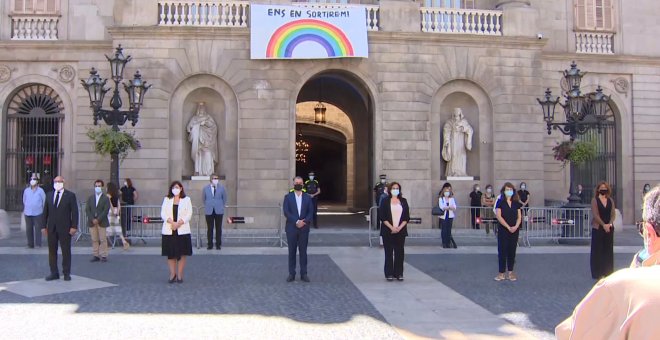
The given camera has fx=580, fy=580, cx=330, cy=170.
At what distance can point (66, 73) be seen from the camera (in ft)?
69.7

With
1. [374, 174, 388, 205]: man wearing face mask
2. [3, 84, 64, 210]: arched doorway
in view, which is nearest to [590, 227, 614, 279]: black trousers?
[374, 174, 388, 205]: man wearing face mask

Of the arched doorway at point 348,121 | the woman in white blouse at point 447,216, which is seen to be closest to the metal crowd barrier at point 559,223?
the woman in white blouse at point 447,216

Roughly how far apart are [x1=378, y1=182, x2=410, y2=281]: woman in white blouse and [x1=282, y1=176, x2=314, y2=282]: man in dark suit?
4.60ft

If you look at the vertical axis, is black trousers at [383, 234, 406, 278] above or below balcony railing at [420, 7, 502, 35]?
below

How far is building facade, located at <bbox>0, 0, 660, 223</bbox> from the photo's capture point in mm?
19453

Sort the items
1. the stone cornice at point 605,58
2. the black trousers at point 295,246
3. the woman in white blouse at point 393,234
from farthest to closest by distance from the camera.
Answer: the stone cornice at point 605,58, the woman in white blouse at point 393,234, the black trousers at point 295,246

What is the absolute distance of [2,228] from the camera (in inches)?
689

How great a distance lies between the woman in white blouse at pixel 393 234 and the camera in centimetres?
1069

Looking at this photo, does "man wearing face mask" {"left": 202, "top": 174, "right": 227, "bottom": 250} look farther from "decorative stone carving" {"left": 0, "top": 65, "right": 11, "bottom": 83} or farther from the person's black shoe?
"decorative stone carving" {"left": 0, "top": 65, "right": 11, "bottom": 83}

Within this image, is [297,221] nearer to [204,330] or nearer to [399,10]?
[204,330]

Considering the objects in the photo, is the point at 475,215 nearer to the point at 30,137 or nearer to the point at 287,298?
the point at 287,298

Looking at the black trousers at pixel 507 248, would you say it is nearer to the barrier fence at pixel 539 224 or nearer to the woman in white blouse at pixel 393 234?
the woman in white blouse at pixel 393 234

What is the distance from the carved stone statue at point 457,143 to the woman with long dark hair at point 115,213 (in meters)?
11.1

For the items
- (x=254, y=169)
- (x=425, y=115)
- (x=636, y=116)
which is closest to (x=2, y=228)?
(x=254, y=169)
